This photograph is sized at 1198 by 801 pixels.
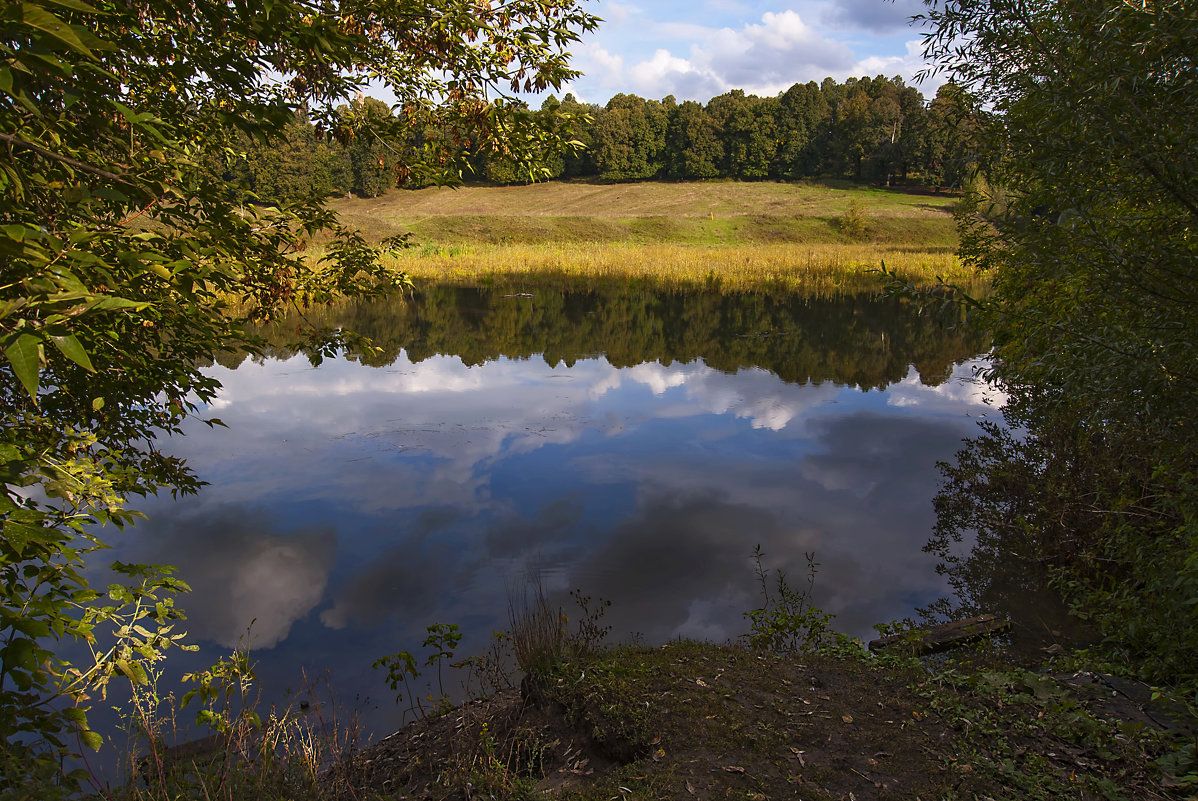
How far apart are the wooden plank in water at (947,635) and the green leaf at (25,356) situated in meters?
6.14

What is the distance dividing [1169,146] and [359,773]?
6067mm

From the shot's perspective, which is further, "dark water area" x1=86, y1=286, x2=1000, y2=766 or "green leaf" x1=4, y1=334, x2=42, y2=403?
"dark water area" x1=86, y1=286, x2=1000, y2=766

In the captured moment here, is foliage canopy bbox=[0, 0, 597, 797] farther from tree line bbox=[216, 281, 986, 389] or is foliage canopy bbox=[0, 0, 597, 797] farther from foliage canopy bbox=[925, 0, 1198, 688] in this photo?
tree line bbox=[216, 281, 986, 389]

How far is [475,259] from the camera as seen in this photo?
37.4m

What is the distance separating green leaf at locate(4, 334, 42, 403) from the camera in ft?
5.55

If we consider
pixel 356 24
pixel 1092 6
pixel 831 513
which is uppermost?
pixel 356 24

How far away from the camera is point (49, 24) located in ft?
5.70

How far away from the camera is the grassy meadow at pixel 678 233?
3250 centimetres

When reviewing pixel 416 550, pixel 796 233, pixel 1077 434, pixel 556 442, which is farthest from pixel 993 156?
pixel 796 233

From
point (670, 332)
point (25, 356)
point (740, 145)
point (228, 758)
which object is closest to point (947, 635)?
point (228, 758)

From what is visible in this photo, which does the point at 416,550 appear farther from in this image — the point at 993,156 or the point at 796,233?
the point at 796,233

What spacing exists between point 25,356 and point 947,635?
264 inches

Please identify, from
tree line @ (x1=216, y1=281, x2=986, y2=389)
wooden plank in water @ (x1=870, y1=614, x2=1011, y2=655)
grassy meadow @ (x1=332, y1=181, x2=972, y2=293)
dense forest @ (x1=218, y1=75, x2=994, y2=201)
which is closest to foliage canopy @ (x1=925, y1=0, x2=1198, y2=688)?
wooden plank in water @ (x1=870, y1=614, x2=1011, y2=655)

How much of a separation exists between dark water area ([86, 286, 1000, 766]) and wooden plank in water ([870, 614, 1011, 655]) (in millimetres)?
650
